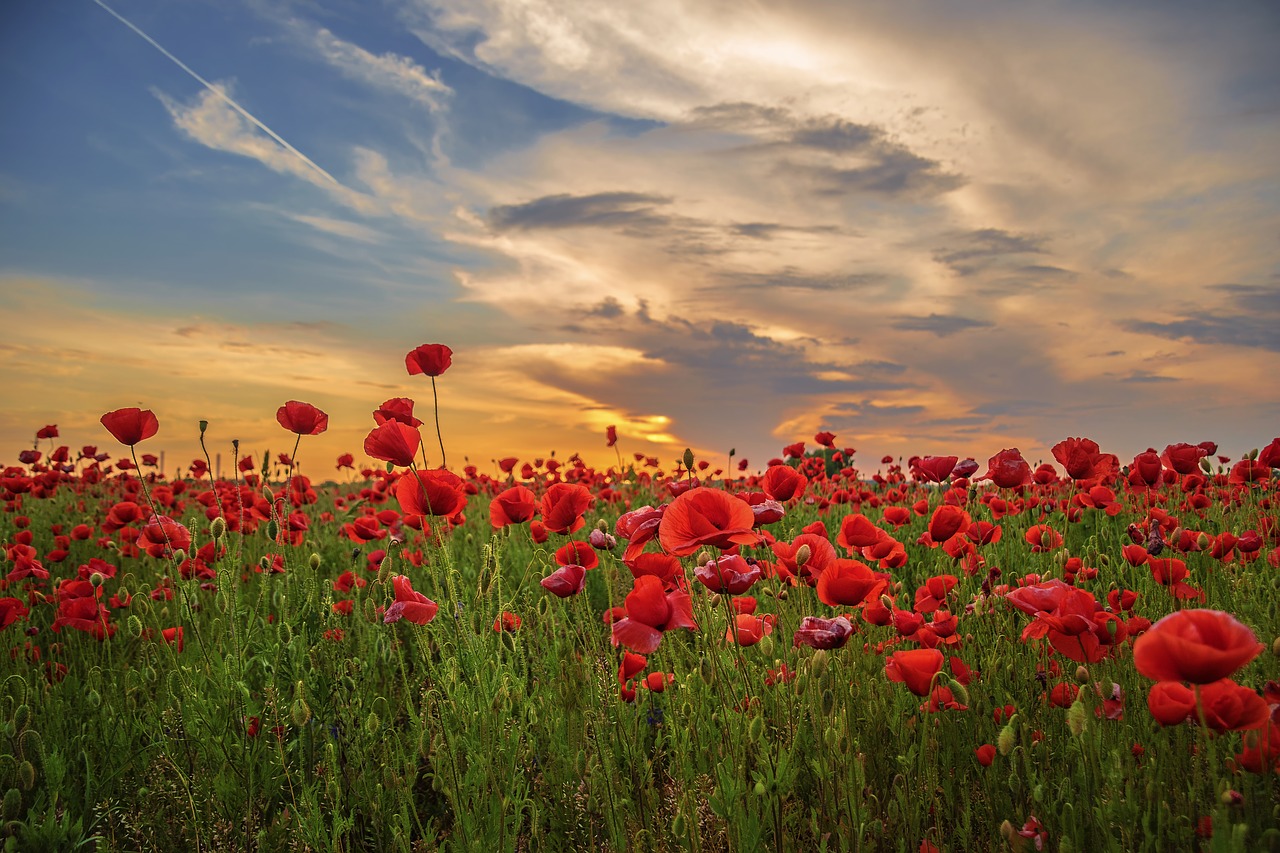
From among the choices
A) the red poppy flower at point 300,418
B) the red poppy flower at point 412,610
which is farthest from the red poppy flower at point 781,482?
the red poppy flower at point 300,418

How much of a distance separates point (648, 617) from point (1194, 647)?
1247 mm

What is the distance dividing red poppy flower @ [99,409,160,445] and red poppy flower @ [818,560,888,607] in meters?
2.74

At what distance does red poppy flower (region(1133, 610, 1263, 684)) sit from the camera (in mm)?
1605

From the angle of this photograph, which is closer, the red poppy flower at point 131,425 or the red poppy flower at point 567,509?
the red poppy flower at point 567,509

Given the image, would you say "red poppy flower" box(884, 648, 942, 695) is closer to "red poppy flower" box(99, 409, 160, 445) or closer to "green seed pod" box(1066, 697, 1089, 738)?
"green seed pod" box(1066, 697, 1089, 738)

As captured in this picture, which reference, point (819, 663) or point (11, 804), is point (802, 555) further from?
point (11, 804)

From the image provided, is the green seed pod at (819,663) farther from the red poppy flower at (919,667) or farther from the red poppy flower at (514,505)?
the red poppy flower at (514,505)

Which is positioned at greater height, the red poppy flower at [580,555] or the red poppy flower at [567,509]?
the red poppy flower at [567,509]

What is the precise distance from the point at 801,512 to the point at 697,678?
4.69 meters

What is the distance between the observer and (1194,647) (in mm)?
1605

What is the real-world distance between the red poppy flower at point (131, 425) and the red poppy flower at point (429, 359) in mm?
1127

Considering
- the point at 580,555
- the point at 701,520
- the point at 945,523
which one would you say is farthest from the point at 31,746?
the point at 945,523

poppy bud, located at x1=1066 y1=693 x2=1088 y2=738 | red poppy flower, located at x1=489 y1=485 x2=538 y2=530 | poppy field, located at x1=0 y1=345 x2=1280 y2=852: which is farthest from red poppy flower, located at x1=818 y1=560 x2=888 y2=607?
red poppy flower, located at x1=489 y1=485 x2=538 y2=530

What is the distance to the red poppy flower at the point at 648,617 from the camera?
2209mm
